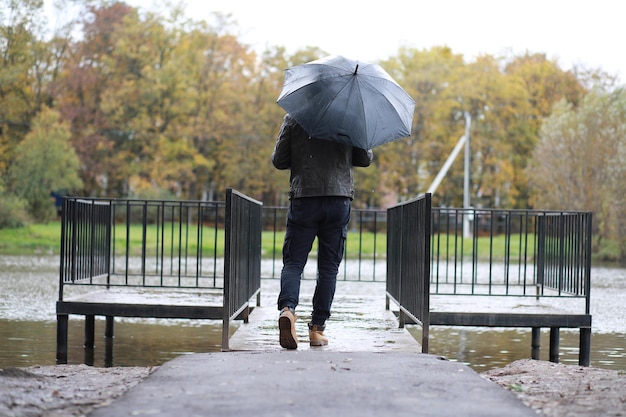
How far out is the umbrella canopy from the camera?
7930mm

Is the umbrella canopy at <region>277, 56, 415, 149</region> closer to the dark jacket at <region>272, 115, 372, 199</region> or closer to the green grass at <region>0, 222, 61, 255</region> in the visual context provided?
the dark jacket at <region>272, 115, 372, 199</region>

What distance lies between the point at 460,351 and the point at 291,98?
16.7 feet

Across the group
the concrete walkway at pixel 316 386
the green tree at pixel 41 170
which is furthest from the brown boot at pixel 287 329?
the green tree at pixel 41 170

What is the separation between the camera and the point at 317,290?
8.36 meters

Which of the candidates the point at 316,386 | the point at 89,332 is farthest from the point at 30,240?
the point at 316,386

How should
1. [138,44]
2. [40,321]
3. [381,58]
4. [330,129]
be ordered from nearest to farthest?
1. [330,129]
2. [40,321]
3. [138,44]
4. [381,58]

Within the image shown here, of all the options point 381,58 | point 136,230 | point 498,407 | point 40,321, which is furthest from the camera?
point 381,58

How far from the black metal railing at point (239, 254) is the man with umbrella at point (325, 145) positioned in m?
0.47

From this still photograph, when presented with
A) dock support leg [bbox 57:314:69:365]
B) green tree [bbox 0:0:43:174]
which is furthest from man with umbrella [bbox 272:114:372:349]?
green tree [bbox 0:0:43:174]

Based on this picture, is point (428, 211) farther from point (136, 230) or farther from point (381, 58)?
point (381, 58)

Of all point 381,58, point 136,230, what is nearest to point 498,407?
point 136,230

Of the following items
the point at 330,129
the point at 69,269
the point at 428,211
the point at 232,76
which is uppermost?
the point at 232,76

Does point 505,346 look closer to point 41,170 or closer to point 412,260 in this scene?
point 412,260

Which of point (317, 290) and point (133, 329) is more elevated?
point (317, 290)
